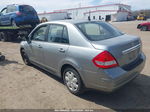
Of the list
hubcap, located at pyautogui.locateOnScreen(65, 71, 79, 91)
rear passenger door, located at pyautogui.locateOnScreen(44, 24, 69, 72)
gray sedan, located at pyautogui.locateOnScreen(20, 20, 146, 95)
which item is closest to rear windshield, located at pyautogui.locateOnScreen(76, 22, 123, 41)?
gray sedan, located at pyautogui.locateOnScreen(20, 20, 146, 95)

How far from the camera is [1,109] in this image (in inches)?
126

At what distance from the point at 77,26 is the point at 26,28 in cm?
825

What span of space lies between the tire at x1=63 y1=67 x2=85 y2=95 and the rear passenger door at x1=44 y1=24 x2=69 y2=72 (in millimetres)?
341

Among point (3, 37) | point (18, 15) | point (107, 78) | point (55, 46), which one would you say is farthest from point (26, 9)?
point (107, 78)

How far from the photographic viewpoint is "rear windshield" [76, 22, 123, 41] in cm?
334

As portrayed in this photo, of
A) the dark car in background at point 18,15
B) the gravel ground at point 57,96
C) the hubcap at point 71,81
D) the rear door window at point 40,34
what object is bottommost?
the gravel ground at point 57,96

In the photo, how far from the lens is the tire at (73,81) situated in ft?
11.0

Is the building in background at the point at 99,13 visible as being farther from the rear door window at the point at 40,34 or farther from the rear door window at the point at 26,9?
the rear door window at the point at 40,34

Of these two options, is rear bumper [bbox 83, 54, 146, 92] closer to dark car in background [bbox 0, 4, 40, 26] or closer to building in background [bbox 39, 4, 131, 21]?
dark car in background [bbox 0, 4, 40, 26]

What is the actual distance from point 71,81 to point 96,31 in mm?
1383

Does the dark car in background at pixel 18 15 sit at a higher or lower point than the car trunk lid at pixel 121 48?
higher

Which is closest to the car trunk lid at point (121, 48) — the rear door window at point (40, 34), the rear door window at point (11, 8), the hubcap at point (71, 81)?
the hubcap at point (71, 81)

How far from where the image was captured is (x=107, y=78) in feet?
9.22

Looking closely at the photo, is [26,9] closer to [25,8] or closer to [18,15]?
[25,8]
